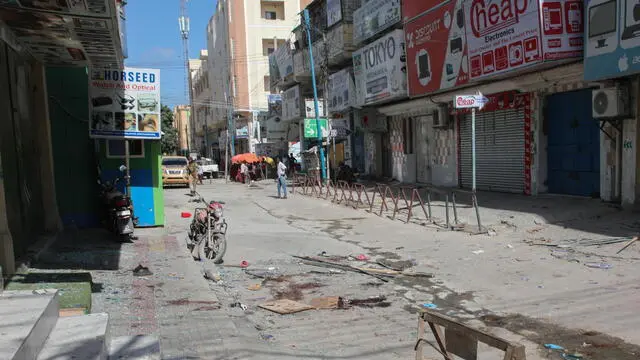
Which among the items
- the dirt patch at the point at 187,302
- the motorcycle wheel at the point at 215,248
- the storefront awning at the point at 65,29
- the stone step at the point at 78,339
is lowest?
the dirt patch at the point at 187,302

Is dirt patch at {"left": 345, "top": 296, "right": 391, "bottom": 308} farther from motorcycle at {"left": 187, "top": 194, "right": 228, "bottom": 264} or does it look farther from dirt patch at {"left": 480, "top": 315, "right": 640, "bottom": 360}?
motorcycle at {"left": 187, "top": 194, "right": 228, "bottom": 264}

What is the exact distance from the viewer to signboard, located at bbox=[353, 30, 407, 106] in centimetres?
1892

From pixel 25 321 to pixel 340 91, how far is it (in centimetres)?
2300

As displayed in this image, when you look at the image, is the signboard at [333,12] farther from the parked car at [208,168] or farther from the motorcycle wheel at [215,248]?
the motorcycle wheel at [215,248]

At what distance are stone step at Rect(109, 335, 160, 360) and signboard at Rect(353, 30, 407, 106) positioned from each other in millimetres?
16026

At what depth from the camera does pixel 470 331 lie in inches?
111

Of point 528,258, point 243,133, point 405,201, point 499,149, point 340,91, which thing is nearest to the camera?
point 528,258

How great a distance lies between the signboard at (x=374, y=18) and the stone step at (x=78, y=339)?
17.5 metres

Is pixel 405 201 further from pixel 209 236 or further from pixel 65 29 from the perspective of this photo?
pixel 65 29

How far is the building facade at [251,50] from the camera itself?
44625mm

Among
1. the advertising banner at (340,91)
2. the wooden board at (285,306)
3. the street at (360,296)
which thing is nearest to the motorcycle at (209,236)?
the street at (360,296)

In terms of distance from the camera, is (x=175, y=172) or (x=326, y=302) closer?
(x=326, y=302)

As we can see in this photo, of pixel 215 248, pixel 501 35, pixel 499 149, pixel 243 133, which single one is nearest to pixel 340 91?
pixel 499 149

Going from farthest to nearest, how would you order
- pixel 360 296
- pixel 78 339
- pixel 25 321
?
pixel 360 296, pixel 78 339, pixel 25 321
